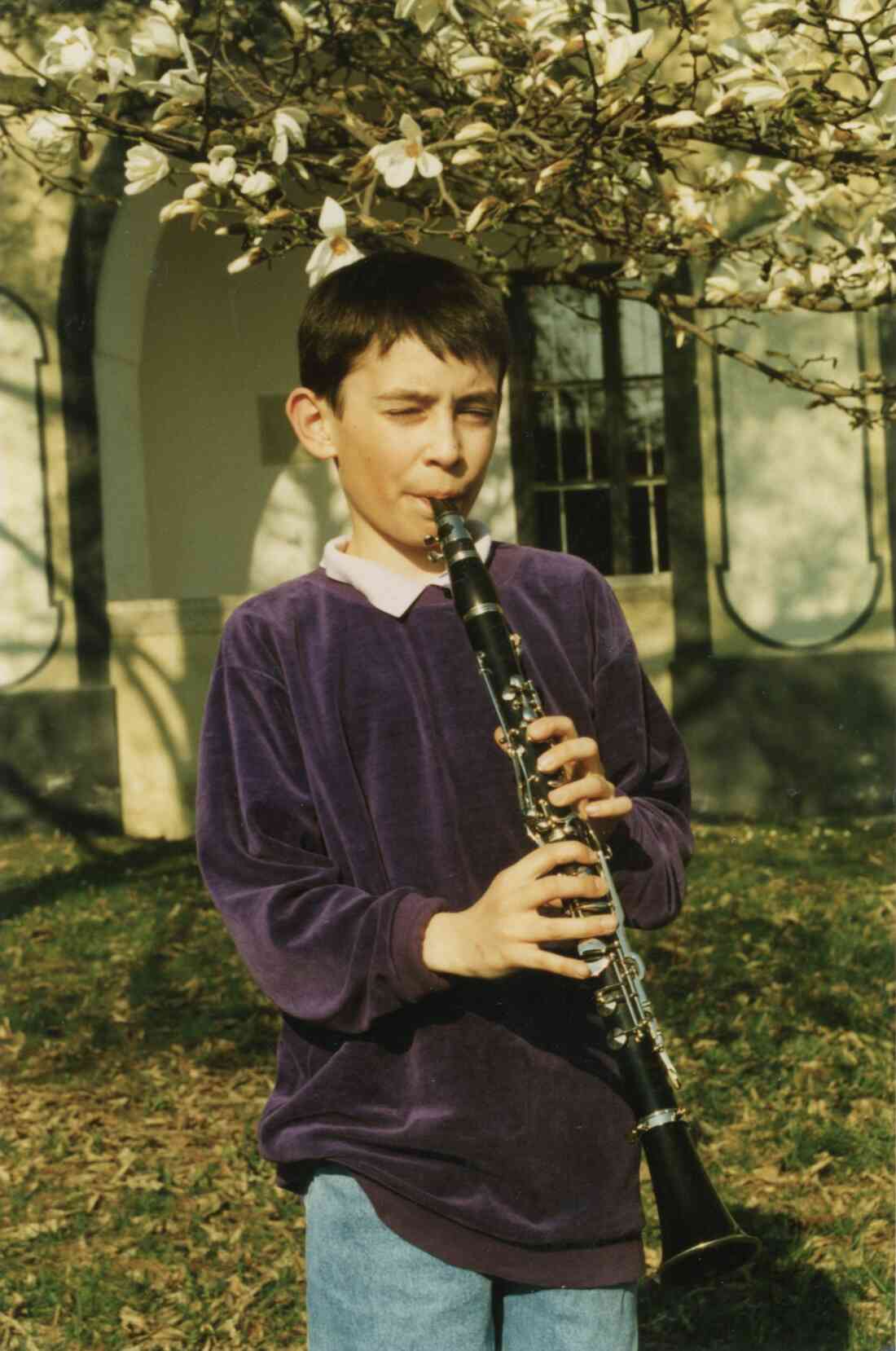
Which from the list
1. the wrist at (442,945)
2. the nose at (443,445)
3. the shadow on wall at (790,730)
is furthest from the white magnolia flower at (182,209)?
the shadow on wall at (790,730)

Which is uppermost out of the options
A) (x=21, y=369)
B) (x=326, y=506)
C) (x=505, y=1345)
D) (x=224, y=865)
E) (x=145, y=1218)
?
(x=21, y=369)

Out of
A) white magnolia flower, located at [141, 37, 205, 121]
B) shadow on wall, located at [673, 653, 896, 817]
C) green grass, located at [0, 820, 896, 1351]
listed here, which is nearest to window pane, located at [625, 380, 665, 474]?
shadow on wall, located at [673, 653, 896, 817]

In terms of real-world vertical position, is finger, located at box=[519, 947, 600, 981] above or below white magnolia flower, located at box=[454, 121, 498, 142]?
below

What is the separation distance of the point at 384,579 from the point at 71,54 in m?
1.40

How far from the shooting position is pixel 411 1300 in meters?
1.67

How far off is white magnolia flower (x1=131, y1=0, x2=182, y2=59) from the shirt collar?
1223 millimetres

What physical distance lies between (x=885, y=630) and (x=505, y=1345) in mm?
6628

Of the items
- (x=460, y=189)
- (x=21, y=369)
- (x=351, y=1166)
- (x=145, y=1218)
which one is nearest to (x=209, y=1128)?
(x=145, y=1218)

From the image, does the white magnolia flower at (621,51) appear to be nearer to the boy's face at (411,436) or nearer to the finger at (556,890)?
the boy's face at (411,436)

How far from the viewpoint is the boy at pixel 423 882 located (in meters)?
1.66

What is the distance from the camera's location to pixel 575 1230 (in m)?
1.70

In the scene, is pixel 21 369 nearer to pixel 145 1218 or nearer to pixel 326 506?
pixel 326 506

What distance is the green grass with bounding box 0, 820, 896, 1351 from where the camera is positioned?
3486mm

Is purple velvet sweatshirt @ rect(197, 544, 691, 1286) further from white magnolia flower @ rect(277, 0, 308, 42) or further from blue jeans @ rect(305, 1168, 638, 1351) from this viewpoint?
white magnolia flower @ rect(277, 0, 308, 42)
